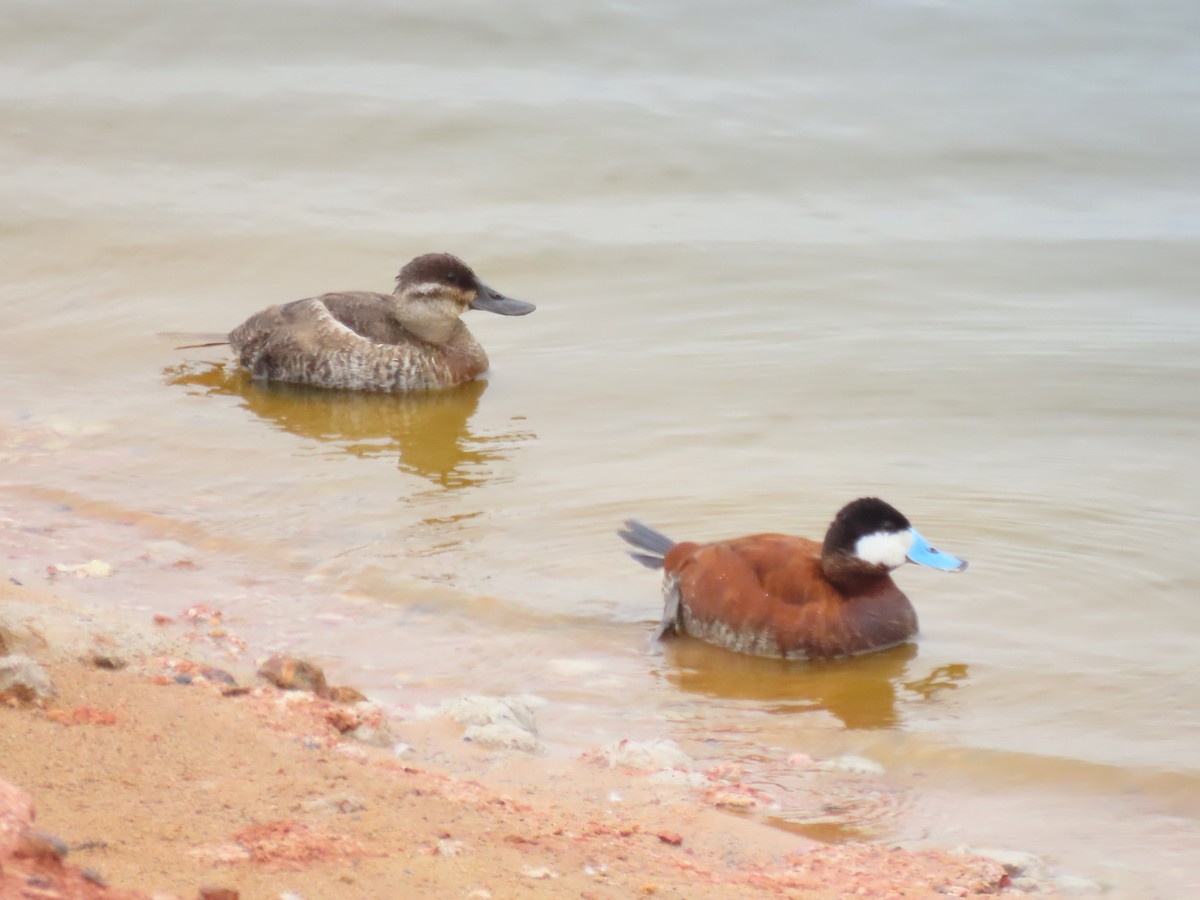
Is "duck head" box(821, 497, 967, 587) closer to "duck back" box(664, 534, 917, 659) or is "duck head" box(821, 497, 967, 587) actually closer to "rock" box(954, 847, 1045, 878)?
"duck back" box(664, 534, 917, 659)

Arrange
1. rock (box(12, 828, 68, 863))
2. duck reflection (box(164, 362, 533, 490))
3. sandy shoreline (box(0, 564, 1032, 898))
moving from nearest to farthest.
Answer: rock (box(12, 828, 68, 863)) < sandy shoreline (box(0, 564, 1032, 898)) < duck reflection (box(164, 362, 533, 490))

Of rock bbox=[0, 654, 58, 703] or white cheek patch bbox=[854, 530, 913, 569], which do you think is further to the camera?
white cheek patch bbox=[854, 530, 913, 569]

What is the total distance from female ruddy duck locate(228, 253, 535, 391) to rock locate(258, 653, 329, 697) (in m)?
5.26

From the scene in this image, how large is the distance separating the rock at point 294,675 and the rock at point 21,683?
3.39 ft

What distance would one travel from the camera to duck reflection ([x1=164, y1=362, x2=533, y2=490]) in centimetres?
903

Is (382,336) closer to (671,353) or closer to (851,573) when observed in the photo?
(671,353)

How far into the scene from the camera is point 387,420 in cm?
997

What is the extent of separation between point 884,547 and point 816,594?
337mm

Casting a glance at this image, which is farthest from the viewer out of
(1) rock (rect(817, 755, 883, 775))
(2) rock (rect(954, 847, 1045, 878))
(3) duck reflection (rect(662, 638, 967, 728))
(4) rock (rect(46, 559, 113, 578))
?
(4) rock (rect(46, 559, 113, 578))

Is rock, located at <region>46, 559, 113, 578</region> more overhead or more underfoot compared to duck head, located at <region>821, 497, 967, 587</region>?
more underfoot

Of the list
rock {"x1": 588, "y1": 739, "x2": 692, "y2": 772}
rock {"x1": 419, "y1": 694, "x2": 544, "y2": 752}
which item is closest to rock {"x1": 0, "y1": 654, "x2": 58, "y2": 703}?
rock {"x1": 419, "y1": 694, "x2": 544, "y2": 752}

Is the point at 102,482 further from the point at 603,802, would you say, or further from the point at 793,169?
the point at 793,169

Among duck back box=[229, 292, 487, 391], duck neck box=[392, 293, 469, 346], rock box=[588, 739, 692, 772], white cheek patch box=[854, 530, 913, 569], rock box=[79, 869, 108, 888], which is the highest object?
duck neck box=[392, 293, 469, 346]

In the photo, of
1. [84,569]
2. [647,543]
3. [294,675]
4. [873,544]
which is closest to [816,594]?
[873,544]
